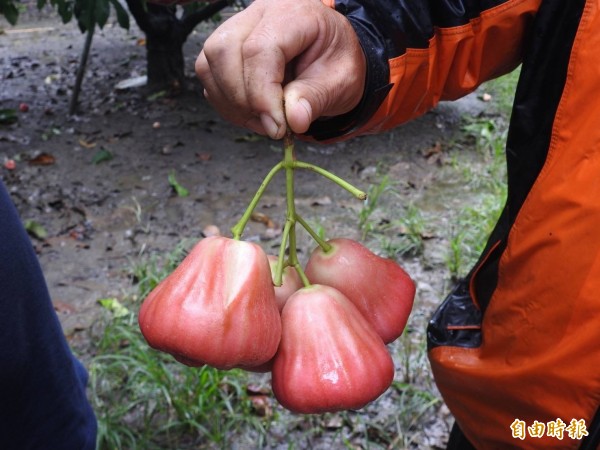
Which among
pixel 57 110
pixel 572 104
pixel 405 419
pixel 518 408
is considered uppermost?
pixel 572 104

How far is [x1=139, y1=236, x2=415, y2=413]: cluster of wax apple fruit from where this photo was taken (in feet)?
2.56

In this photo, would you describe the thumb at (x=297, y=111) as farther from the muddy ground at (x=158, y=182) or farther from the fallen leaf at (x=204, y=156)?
the fallen leaf at (x=204, y=156)

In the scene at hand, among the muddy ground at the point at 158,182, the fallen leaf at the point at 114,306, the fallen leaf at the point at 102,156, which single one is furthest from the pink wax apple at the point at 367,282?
the fallen leaf at the point at 102,156

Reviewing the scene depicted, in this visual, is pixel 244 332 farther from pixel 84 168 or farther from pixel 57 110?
pixel 57 110

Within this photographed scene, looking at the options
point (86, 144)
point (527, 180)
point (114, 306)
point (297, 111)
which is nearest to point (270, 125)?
point (297, 111)

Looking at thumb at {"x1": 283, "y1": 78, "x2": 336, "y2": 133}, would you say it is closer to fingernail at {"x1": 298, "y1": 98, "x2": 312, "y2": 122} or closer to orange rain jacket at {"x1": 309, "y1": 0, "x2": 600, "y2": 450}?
fingernail at {"x1": 298, "y1": 98, "x2": 312, "y2": 122}

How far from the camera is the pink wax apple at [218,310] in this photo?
775mm

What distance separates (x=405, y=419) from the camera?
202 cm

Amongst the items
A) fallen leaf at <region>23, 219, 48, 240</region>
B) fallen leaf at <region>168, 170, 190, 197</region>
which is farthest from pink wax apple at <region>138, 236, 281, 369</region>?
fallen leaf at <region>168, 170, 190, 197</region>

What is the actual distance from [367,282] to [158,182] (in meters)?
2.64

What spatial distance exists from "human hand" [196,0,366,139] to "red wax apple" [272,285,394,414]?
220mm

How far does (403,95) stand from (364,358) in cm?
45

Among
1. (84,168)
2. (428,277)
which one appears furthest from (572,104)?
(84,168)

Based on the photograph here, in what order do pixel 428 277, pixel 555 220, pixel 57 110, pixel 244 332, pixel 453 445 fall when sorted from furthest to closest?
pixel 57 110 → pixel 428 277 → pixel 453 445 → pixel 555 220 → pixel 244 332
